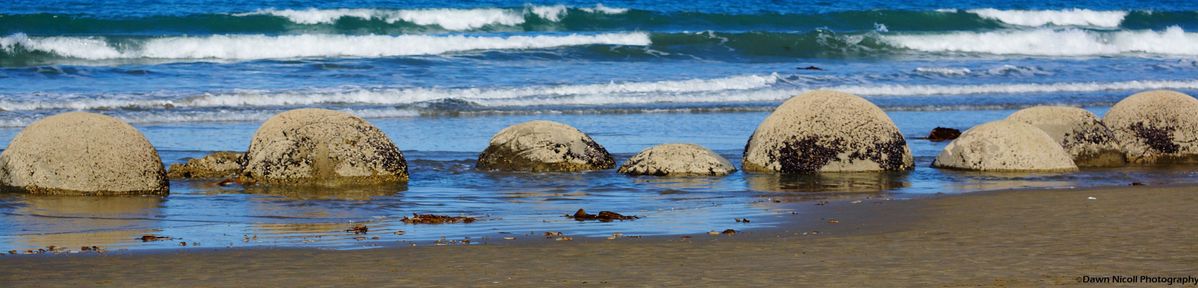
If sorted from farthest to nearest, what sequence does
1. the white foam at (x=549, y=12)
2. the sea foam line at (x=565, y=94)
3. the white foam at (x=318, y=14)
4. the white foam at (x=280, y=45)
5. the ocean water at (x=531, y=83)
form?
the white foam at (x=549, y=12), the white foam at (x=318, y=14), the white foam at (x=280, y=45), the sea foam line at (x=565, y=94), the ocean water at (x=531, y=83)

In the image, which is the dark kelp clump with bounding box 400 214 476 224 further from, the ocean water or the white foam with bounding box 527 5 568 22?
the white foam with bounding box 527 5 568 22

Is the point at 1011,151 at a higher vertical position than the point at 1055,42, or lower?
lower

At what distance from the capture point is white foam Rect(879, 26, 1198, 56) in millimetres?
39250

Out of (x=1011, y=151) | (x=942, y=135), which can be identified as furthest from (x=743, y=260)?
(x=942, y=135)

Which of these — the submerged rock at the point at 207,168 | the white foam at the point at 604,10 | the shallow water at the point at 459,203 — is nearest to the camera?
the shallow water at the point at 459,203

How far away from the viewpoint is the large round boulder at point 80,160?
445 inches

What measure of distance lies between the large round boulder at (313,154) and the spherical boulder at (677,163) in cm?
220

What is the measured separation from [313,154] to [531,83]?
13607 mm

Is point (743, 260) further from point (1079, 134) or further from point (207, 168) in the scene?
point (1079, 134)

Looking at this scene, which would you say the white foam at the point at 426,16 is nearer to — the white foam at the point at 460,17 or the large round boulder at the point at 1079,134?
the white foam at the point at 460,17

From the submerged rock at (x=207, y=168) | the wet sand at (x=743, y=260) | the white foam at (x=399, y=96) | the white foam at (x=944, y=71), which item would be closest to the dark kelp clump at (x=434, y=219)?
the wet sand at (x=743, y=260)

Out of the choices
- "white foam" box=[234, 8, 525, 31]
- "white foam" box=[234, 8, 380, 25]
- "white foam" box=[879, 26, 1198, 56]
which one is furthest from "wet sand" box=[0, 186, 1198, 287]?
"white foam" box=[234, 8, 525, 31]

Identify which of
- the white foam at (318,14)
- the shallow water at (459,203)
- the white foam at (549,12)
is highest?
the white foam at (549,12)

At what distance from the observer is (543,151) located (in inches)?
537
